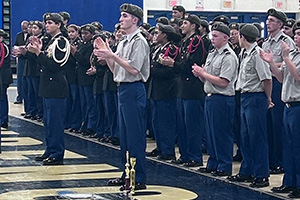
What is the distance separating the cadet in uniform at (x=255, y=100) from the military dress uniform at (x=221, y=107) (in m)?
0.29

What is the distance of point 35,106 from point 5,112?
1275mm

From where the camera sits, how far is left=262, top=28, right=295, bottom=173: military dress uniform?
9.49 meters

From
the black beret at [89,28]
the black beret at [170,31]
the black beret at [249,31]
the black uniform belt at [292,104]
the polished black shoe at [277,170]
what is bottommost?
the polished black shoe at [277,170]

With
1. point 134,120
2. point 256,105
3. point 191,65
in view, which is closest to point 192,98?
point 191,65

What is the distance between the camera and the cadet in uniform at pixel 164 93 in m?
10.7

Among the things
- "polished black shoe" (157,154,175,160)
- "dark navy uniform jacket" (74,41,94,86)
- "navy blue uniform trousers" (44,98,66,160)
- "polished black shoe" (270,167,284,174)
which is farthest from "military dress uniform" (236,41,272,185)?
"dark navy uniform jacket" (74,41,94,86)

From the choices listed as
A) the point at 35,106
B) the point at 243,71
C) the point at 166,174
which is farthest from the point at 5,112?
the point at 243,71

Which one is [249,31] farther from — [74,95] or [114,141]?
[74,95]

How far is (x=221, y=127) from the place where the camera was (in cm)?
941

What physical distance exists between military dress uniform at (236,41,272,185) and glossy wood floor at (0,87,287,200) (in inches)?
11.6

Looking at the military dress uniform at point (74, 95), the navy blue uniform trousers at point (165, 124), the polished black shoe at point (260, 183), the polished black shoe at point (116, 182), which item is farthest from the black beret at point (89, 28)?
the polished black shoe at point (260, 183)

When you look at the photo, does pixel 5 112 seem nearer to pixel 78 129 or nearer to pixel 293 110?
pixel 78 129

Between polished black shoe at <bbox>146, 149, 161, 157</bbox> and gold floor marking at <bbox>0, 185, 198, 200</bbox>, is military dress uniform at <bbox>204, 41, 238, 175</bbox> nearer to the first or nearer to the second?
gold floor marking at <bbox>0, 185, 198, 200</bbox>

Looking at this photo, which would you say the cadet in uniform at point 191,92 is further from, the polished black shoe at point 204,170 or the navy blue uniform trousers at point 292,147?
the navy blue uniform trousers at point 292,147
